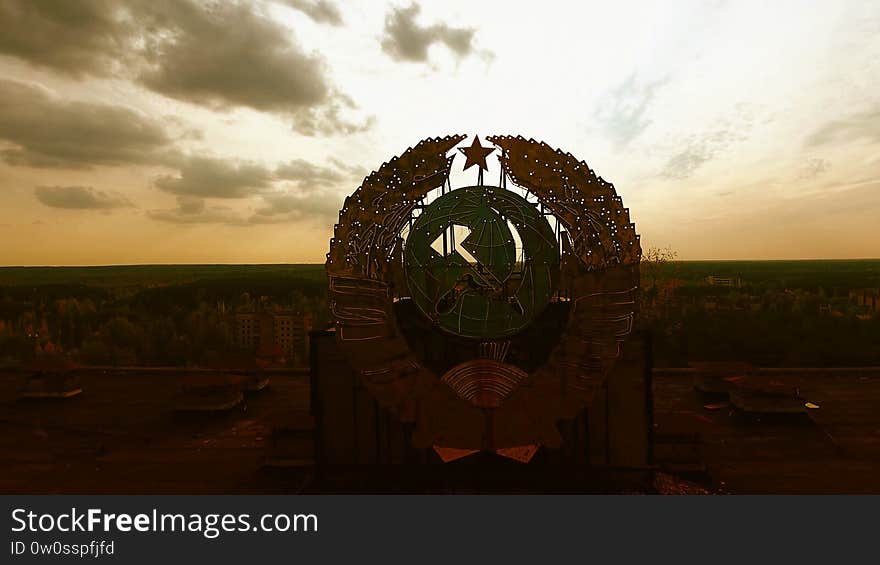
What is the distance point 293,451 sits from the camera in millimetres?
8938

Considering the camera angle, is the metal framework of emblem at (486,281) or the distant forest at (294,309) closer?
the metal framework of emblem at (486,281)

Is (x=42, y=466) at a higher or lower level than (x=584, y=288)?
lower

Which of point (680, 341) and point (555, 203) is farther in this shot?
point (680, 341)

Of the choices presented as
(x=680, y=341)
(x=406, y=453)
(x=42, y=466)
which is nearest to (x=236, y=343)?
(x=42, y=466)

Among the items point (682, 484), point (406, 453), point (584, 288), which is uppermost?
point (584, 288)

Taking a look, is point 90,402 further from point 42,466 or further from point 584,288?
point 584,288

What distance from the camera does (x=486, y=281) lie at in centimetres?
743

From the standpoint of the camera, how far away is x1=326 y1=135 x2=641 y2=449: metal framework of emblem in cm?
723

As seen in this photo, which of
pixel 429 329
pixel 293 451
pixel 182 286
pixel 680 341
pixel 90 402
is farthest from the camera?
pixel 182 286

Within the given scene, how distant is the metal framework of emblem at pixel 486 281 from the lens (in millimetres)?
7227

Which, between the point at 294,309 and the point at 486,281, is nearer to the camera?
the point at 486,281

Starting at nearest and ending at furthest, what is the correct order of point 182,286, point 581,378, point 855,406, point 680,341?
point 581,378
point 855,406
point 680,341
point 182,286

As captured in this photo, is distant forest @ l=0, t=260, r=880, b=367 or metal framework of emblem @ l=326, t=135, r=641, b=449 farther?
distant forest @ l=0, t=260, r=880, b=367

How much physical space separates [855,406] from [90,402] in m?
19.5
